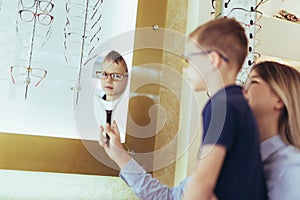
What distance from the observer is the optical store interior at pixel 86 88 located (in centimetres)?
54

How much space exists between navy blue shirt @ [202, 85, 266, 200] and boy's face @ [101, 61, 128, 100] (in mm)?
164

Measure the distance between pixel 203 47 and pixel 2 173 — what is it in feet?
1.30

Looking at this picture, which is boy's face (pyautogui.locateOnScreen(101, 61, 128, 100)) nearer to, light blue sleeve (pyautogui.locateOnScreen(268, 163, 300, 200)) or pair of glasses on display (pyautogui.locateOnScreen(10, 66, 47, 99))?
pair of glasses on display (pyautogui.locateOnScreen(10, 66, 47, 99))

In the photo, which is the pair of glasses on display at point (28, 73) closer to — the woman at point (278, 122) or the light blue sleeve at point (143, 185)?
the light blue sleeve at point (143, 185)

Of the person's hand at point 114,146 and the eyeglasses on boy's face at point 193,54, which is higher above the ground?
the eyeglasses on boy's face at point 193,54

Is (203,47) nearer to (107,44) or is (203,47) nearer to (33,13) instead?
(107,44)

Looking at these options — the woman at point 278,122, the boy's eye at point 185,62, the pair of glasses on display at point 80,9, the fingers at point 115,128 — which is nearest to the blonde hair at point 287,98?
the woman at point 278,122

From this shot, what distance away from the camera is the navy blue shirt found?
388mm

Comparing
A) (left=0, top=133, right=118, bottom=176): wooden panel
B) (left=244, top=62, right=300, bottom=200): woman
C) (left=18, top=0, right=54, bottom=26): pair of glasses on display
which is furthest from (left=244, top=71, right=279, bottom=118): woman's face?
(left=18, top=0, right=54, bottom=26): pair of glasses on display

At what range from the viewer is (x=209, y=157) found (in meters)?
0.39

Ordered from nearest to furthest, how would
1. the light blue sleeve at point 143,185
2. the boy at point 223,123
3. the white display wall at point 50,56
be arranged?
1. the boy at point 223,123
2. the light blue sleeve at point 143,185
3. the white display wall at point 50,56

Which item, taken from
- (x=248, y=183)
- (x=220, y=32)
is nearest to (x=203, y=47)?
(x=220, y=32)

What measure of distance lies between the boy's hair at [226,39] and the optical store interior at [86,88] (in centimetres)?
9

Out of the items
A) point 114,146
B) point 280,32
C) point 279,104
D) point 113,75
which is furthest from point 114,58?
point 280,32
